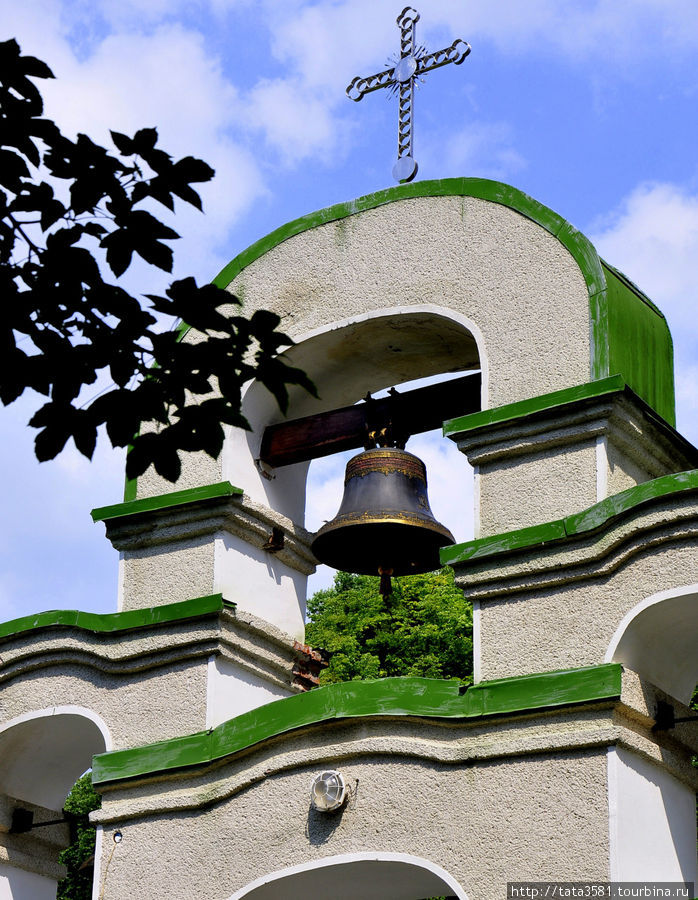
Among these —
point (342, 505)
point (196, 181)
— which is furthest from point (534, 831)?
point (196, 181)

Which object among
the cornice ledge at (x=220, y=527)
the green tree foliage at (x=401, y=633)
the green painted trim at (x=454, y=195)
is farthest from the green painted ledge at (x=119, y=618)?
the green tree foliage at (x=401, y=633)

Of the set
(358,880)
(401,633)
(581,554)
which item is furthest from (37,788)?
(401,633)

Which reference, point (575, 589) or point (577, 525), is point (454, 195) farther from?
point (575, 589)

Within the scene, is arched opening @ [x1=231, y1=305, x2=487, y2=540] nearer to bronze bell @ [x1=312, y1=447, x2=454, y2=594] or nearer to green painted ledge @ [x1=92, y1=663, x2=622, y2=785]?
bronze bell @ [x1=312, y1=447, x2=454, y2=594]

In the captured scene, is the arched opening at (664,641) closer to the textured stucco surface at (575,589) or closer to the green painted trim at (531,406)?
the textured stucco surface at (575,589)

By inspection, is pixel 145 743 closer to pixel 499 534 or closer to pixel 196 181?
pixel 499 534

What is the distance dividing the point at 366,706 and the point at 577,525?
1435 millimetres

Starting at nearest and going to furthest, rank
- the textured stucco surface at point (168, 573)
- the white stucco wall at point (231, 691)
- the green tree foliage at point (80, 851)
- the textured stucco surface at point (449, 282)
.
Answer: the textured stucco surface at point (449, 282)
the white stucco wall at point (231, 691)
the textured stucco surface at point (168, 573)
the green tree foliage at point (80, 851)

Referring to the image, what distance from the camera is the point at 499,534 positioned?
8.96 meters

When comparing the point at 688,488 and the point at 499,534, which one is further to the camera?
the point at 499,534

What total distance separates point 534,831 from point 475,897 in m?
0.43

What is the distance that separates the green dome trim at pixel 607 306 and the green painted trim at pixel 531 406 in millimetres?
130

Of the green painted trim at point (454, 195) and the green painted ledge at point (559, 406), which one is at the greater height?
the green painted trim at point (454, 195)

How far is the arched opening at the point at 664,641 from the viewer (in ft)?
27.4
